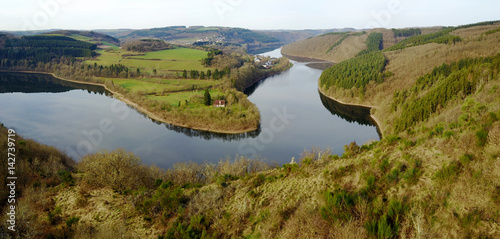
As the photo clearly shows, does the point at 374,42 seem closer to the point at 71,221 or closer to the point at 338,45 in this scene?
the point at 338,45

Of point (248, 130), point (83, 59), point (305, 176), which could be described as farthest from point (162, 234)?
point (83, 59)

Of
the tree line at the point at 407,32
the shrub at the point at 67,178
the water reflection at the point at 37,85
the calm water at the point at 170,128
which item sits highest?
the tree line at the point at 407,32

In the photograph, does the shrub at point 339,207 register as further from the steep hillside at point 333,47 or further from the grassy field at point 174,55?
the steep hillside at point 333,47

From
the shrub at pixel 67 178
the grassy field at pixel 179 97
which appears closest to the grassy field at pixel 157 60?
the grassy field at pixel 179 97

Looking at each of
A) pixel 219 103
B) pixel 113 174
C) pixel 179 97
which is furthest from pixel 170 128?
pixel 113 174

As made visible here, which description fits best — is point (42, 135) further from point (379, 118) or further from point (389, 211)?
point (379, 118)

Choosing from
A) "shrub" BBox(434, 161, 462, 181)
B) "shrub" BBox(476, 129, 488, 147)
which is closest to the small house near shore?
"shrub" BBox(434, 161, 462, 181)
